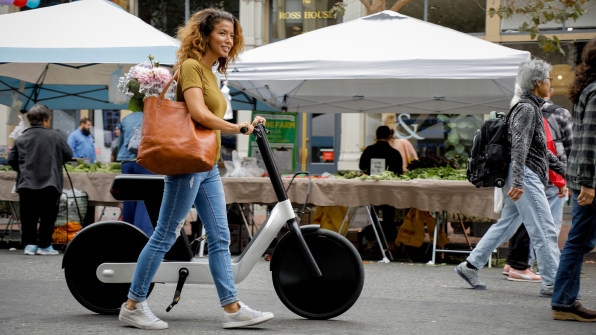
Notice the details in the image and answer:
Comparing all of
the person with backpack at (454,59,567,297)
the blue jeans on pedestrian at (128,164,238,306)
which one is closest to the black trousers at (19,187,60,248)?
the person with backpack at (454,59,567,297)

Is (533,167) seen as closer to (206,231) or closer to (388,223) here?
(206,231)

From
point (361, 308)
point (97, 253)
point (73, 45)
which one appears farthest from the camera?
point (73, 45)

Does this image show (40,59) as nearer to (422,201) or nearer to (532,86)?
(422,201)

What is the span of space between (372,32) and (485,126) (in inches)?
186

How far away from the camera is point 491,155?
27.5 feet

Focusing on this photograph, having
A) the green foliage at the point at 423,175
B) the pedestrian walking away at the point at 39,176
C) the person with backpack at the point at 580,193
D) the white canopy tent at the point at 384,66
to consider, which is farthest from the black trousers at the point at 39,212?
the person with backpack at the point at 580,193

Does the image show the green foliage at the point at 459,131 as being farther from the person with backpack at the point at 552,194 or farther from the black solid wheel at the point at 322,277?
the black solid wheel at the point at 322,277

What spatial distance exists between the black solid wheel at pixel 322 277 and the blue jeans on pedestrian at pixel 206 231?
478mm

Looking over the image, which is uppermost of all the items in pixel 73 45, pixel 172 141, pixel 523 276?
pixel 73 45

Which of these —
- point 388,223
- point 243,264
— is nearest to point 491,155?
point 243,264

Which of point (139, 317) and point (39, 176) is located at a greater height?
point (39, 176)

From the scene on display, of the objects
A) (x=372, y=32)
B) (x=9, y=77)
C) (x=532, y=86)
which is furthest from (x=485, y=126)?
(x=9, y=77)

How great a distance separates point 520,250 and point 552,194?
28.8 inches

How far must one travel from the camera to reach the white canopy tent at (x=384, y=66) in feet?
39.0
